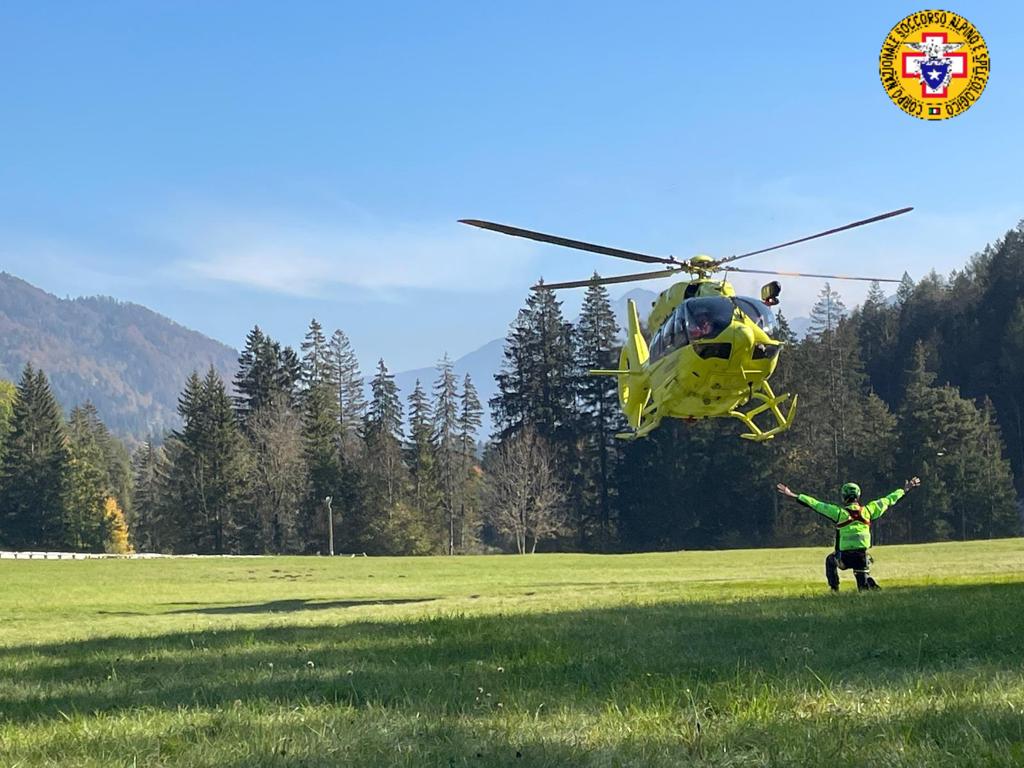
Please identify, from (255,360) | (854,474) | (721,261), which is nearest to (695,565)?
(721,261)

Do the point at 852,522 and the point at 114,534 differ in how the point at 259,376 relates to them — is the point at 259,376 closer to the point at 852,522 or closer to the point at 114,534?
the point at 114,534

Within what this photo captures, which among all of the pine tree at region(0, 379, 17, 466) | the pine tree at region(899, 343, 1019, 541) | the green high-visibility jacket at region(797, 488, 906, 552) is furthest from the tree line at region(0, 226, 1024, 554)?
the green high-visibility jacket at region(797, 488, 906, 552)

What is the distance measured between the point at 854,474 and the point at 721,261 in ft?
195

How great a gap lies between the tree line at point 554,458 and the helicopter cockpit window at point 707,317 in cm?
5871

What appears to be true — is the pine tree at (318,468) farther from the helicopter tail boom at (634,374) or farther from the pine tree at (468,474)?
the helicopter tail boom at (634,374)

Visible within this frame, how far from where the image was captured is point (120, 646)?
36.3ft

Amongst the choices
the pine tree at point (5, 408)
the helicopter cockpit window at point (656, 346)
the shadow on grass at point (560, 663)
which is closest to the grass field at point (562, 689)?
the shadow on grass at point (560, 663)

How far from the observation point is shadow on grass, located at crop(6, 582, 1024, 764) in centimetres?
615

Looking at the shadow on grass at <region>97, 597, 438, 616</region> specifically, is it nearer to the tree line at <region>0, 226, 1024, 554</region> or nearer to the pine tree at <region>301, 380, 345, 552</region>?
the tree line at <region>0, 226, 1024, 554</region>

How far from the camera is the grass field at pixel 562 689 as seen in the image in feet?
15.8

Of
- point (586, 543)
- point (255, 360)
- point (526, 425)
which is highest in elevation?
point (255, 360)

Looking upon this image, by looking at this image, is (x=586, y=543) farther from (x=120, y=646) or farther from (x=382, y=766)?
(x=382, y=766)

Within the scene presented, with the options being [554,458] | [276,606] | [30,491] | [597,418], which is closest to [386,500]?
[554,458]

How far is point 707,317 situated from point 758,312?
1359mm
